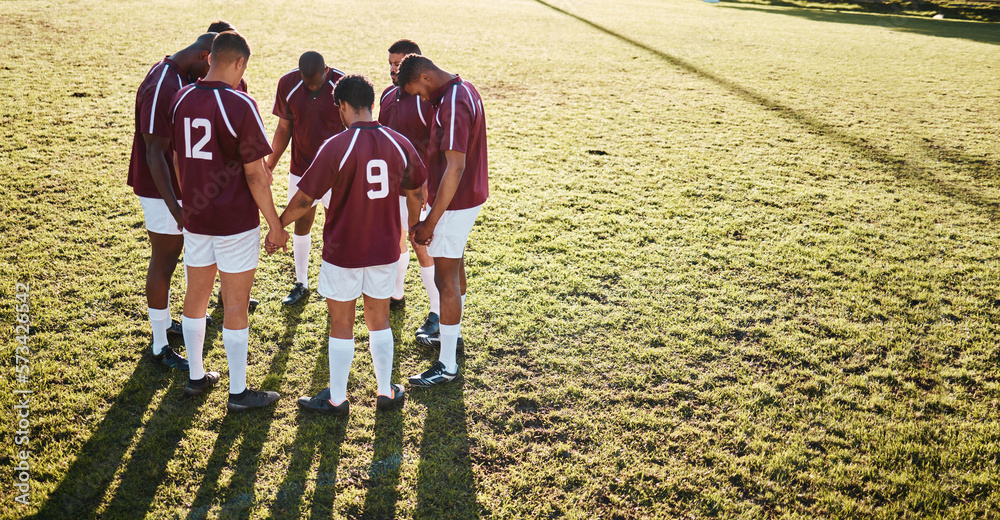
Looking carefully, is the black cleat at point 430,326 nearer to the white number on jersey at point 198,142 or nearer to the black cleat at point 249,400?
the black cleat at point 249,400

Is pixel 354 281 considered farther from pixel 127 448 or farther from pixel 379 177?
pixel 127 448

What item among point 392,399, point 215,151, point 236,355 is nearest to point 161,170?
point 215,151

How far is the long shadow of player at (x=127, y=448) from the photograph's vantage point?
2.82m

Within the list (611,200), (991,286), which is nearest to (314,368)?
(611,200)

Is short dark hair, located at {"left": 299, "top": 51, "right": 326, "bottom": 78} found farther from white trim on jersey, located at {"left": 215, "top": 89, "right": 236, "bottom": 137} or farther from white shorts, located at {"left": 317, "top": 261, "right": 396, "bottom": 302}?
white shorts, located at {"left": 317, "top": 261, "right": 396, "bottom": 302}

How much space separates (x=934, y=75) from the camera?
13445 mm

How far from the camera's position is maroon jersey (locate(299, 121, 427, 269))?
2951mm

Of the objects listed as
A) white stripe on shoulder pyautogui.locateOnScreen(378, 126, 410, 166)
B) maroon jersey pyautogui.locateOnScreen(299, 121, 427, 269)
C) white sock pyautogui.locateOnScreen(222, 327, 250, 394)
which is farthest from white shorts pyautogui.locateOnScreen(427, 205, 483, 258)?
white sock pyautogui.locateOnScreen(222, 327, 250, 394)

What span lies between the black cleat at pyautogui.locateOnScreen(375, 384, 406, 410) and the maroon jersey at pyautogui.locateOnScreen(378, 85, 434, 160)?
1.59 metres

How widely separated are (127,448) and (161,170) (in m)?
1.53

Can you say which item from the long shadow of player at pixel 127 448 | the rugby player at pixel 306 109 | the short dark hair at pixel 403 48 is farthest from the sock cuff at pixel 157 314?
the short dark hair at pixel 403 48

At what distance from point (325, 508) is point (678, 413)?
2147 mm

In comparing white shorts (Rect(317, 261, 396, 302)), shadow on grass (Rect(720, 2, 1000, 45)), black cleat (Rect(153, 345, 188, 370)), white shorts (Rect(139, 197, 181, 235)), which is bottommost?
black cleat (Rect(153, 345, 188, 370))

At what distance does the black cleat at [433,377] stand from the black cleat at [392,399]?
Result: 0.11m
